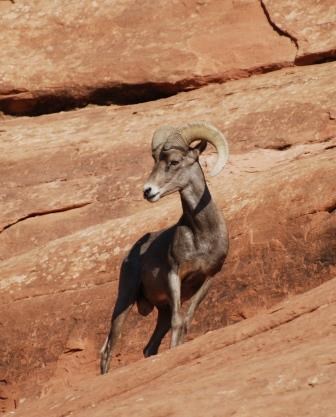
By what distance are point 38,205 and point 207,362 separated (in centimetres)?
946

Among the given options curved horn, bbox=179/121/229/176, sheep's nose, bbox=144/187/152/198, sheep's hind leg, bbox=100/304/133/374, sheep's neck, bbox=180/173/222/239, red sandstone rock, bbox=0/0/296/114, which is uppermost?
curved horn, bbox=179/121/229/176

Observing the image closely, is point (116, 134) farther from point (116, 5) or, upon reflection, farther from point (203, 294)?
point (203, 294)

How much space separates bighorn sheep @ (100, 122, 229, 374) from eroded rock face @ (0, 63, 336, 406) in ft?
5.19

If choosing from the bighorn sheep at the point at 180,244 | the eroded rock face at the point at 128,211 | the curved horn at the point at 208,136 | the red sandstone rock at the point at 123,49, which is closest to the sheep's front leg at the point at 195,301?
the bighorn sheep at the point at 180,244

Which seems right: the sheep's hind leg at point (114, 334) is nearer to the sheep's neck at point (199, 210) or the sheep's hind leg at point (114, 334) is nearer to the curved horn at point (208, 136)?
the sheep's neck at point (199, 210)

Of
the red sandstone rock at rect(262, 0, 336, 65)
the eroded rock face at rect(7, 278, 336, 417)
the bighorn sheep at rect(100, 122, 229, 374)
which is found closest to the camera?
the eroded rock face at rect(7, 278, 336, 417)

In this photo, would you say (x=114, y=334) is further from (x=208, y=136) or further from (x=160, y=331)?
(x=208, y=136)

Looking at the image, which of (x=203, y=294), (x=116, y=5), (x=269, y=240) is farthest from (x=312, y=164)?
(x=116, y=5)

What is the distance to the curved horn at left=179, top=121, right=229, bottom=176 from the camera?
16.1 m

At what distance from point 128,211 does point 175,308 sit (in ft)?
20.0

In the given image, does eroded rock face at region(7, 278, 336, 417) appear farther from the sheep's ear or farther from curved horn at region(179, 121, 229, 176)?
the sheep's ear

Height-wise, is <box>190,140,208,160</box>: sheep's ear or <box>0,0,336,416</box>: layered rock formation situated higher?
<box>190,140,208,160</box>: sheep's ear

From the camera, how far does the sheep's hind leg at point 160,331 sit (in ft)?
54.3

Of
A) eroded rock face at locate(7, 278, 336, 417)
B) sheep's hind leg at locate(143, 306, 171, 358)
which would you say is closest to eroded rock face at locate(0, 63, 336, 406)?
sheep's hind leg at locate(143, 306, 171, 358)
